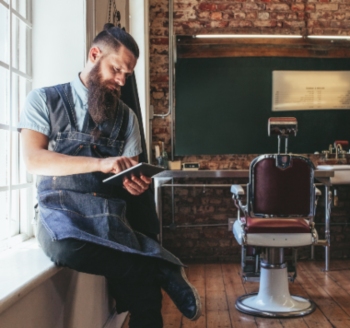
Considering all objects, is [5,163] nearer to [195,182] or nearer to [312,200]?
[312,200]

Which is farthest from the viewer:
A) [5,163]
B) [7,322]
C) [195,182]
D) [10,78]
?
[195,182]

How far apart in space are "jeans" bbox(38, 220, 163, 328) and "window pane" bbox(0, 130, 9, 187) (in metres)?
0.44

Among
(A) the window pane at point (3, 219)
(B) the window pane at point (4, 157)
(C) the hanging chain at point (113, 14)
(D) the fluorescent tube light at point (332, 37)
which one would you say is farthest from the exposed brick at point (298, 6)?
(A) the window pane at point (3, 219)

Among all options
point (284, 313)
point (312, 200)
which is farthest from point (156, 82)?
point (284, 313)

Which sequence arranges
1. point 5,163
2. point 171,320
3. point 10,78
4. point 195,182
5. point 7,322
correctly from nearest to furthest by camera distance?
point 7,322 < point 10,78 < point 5,163 < point 171,320 < point 195,182

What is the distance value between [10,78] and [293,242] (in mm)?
2014

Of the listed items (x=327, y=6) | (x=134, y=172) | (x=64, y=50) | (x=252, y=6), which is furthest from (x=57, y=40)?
(x=327, y=6)

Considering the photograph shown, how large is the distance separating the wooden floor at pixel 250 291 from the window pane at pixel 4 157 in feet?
4.50

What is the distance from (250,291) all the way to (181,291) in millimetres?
2253

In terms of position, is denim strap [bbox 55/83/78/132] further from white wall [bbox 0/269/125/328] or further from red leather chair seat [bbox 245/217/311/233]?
red leather chair seat [bbox 245/217/311/233]

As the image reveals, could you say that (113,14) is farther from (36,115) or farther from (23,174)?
(36,115)

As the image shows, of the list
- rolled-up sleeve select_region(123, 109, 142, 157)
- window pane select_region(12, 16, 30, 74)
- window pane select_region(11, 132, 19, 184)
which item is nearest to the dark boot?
rolled-up sleeve select_region(123, 109, 142, 157)

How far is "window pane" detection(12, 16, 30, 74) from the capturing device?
2.26 meters

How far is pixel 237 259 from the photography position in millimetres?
5168
